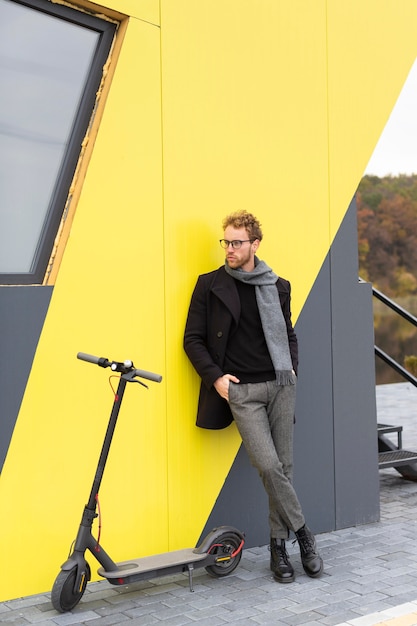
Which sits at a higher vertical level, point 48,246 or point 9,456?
point 48,246

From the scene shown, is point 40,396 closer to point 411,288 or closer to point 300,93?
point 300,93

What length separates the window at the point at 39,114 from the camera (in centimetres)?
394

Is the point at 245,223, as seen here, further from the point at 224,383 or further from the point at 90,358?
the point at 90,358

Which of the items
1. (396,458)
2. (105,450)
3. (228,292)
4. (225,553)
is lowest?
(225,553)

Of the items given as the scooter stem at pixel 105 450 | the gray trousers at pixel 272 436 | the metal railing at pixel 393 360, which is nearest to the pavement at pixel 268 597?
the gray trousers at pixel 272 436

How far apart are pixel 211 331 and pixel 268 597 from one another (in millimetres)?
1350

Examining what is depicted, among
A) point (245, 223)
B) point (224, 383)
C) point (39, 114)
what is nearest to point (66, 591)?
point (224, 383)

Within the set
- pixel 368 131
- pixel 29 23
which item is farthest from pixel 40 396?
pixel 368 131

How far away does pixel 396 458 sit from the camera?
256 inches

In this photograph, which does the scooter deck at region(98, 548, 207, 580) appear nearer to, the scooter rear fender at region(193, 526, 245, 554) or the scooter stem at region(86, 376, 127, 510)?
the scooter rear fender at region(193, 526, 245, 554)

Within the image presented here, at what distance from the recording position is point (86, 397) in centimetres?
412

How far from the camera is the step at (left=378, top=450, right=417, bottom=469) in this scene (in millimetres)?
6301

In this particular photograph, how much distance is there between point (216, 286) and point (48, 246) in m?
0.90

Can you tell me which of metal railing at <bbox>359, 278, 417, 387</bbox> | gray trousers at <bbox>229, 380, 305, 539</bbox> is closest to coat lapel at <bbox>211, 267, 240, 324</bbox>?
gray trousers at <bbox>229, 380, 305, 539</bbox>
